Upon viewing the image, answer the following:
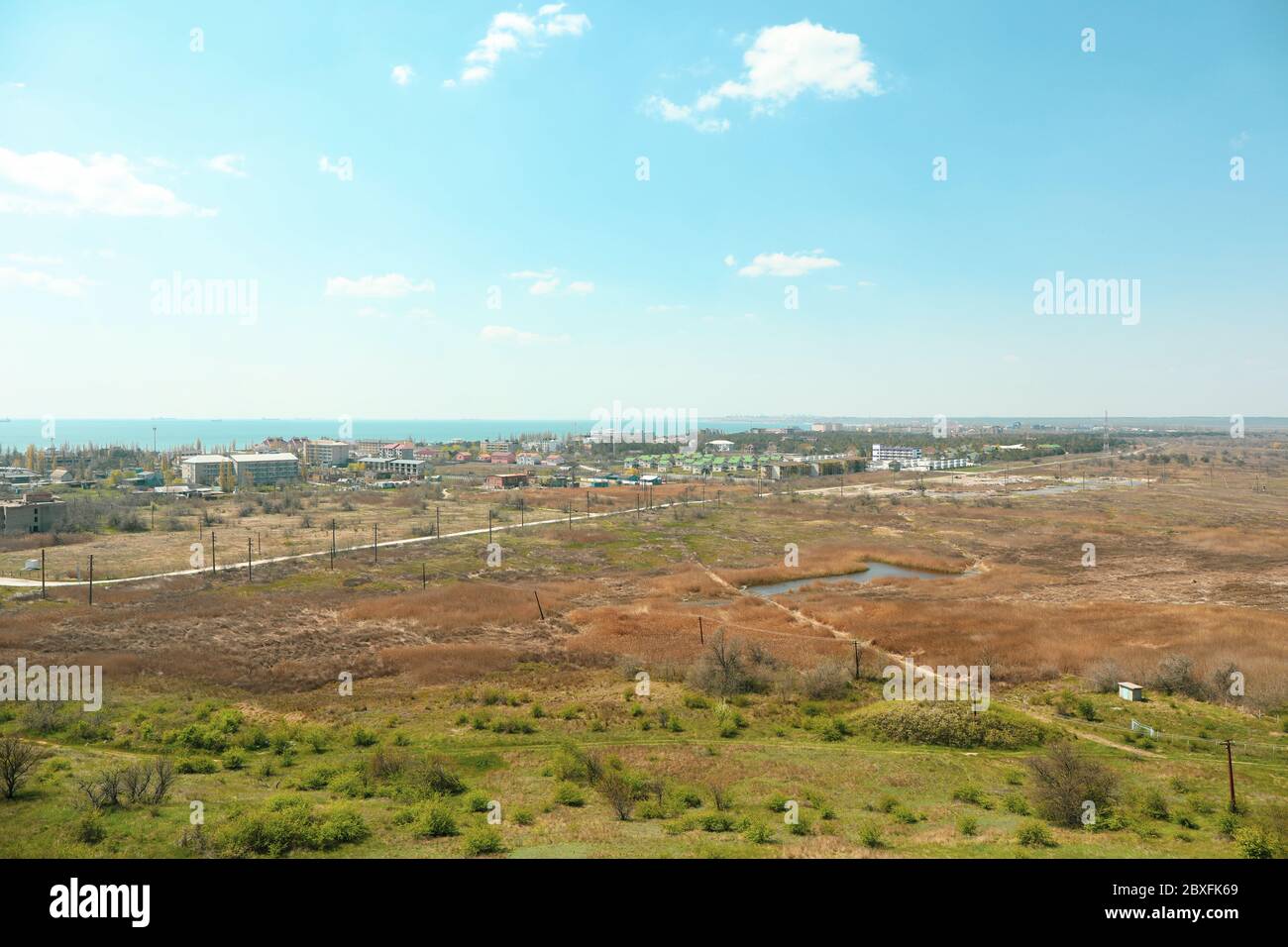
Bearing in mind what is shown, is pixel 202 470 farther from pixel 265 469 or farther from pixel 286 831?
pixel 286 831

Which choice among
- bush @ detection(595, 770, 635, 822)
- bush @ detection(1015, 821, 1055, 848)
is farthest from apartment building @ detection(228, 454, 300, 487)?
bush @ detection(1015, 821, 1055, 848)

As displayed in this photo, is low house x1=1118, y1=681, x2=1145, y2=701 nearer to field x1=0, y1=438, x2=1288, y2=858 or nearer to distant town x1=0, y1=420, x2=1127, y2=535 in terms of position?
field x1=0, y1=438, x2=1288, y2=858

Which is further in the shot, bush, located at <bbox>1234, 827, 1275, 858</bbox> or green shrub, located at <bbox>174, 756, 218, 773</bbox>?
green shrub, located at <bbox>174, 756, 218, 773</bbox>

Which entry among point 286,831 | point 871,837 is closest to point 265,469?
point 286,831

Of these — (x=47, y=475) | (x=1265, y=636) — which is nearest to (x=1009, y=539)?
(x=1265, y=636)

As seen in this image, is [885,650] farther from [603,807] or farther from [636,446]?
[636,446]

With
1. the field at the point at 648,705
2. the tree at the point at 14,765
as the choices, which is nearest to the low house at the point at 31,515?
the field at the point at 648,705
